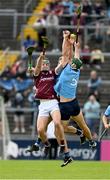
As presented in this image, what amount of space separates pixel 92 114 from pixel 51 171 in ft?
30.1

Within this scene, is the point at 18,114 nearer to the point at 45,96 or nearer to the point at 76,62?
the point at 45,96

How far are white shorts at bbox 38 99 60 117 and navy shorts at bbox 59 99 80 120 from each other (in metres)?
0.16

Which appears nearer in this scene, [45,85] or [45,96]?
[45,96]

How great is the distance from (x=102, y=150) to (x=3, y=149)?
3098 millimetres

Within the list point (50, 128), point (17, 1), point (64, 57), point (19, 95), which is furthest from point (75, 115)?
point (17, 1)

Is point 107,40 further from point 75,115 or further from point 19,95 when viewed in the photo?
point 75,115

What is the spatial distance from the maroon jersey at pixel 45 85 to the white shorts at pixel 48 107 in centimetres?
12

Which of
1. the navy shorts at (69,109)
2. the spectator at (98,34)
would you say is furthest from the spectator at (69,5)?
the navy shorts at (69,109)

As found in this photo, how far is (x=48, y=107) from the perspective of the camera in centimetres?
2198

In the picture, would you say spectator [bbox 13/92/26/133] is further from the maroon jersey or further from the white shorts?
the white shorts

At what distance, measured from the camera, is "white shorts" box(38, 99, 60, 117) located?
21939 mm

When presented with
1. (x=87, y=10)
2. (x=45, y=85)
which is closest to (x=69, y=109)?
(x=45, y=85)

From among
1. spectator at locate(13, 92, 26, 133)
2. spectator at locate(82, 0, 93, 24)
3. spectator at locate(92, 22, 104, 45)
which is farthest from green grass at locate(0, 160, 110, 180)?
spectator at locate(82, 0, 93, 24)

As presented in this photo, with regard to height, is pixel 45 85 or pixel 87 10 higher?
pixel 87 10
